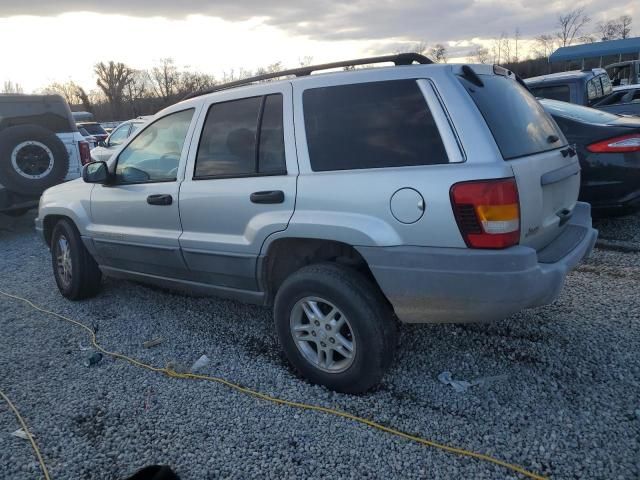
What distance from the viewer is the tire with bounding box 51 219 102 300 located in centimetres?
Answer: 479

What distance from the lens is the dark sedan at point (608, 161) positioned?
5137mm

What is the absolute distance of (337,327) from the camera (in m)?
3.01

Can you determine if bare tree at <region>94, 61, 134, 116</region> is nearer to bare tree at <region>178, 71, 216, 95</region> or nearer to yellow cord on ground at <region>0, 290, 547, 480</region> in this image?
bare tree at <region>178, 71, 216, 95</region>

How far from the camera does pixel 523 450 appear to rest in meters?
2.48

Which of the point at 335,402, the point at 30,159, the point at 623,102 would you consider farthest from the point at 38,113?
the point at 623,102

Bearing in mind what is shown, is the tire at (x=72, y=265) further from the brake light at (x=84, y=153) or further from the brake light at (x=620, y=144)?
the brake light at (x=620, y=144)

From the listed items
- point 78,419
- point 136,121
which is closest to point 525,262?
point 78,419

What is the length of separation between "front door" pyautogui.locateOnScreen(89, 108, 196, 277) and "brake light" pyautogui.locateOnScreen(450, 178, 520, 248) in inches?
82.9

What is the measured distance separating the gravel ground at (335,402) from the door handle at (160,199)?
3.51 ft

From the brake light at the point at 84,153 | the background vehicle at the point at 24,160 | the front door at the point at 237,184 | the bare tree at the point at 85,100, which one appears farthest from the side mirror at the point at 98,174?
the bare tree at the point at 85,100

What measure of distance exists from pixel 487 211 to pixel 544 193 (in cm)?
58

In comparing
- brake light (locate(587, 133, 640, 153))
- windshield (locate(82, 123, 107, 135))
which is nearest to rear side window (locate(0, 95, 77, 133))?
brake light (locate(587, 133, 640, 153))

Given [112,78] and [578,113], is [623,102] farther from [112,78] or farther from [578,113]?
[112,78]

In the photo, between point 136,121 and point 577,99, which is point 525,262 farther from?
point 136,121
